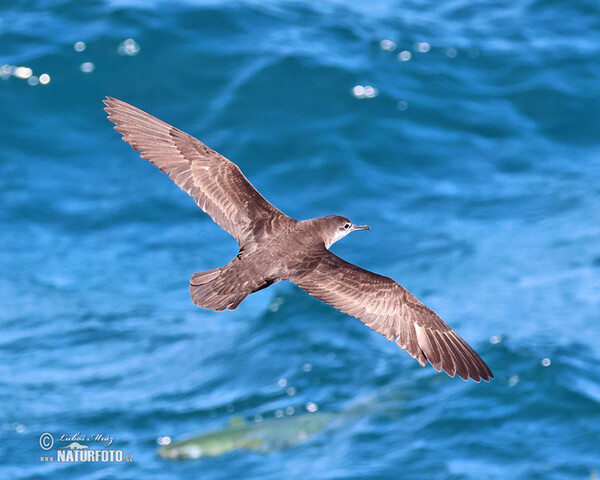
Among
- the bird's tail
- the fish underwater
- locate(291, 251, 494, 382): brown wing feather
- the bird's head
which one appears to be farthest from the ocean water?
the bird's tail

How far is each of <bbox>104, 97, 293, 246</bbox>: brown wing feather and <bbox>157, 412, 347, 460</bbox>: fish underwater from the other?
4222 mm

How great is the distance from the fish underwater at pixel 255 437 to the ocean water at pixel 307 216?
0.41 feet

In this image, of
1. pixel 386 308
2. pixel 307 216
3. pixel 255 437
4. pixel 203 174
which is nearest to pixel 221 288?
pixel 386 308

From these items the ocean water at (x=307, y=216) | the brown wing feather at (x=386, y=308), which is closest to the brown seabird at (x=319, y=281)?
the brown wing feather at (x=386, y=308)

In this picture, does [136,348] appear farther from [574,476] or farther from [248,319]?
[574,476]

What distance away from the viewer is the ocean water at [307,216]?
1226 centimetres

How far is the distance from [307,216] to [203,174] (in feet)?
20.7

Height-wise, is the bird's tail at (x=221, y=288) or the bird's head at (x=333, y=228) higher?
the bird's head at (x=333, y=228)

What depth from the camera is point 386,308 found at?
7660 mm

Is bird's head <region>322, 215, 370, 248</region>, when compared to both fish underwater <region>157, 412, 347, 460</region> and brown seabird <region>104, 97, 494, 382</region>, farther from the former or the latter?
fish underwater <region>157, 412, 347, 460</region>

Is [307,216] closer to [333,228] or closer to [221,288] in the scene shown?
[333,228]

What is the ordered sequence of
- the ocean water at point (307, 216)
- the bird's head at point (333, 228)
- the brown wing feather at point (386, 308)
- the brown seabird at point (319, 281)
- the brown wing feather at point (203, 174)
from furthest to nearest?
the ocean water at point (307, 216) < the brown wing feather at point (203, 174) < the bird's head at point (333, 228) < the brown wing feather at point (386, 308) < the brown seabird at point (319, 281)

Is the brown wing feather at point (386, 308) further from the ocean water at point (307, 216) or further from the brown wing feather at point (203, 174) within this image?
the ocean water at point (307, 216)

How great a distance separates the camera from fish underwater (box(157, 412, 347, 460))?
11758 millimetres
